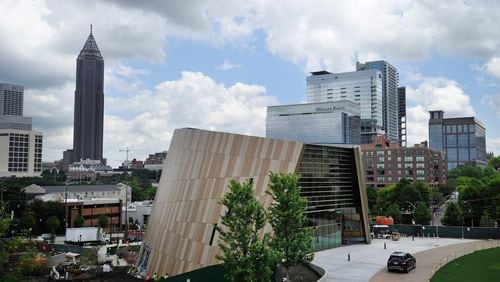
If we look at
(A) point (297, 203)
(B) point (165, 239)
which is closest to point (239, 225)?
(A) point (297, 203)

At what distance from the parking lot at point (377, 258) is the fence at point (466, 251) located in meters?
0.26

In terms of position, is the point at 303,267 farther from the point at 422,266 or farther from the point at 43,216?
the point at 43,216

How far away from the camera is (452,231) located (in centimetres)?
6019

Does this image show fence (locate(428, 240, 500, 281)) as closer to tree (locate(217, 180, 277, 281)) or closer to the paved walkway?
the paved walkway

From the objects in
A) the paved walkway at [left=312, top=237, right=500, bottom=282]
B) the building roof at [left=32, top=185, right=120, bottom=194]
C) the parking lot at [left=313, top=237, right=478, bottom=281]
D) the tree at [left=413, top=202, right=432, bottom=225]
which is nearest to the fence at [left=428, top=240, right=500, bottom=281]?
the paved walkway at [left=312, top=237, right=500, bottom=282]

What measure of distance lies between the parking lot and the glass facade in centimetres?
200

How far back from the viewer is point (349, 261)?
38594 millimetres

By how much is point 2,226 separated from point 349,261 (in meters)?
26.5

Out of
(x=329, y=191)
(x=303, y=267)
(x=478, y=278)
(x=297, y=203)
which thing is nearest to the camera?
(x=297, y=203)

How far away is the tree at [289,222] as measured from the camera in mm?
26203

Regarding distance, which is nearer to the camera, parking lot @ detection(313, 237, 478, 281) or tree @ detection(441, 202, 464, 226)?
parking lot @ detection(313, 237, 478, 281)

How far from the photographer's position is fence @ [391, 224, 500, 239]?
189ft

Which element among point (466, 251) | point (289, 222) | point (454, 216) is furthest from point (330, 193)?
point (454, 216)

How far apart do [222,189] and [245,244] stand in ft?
46.9
